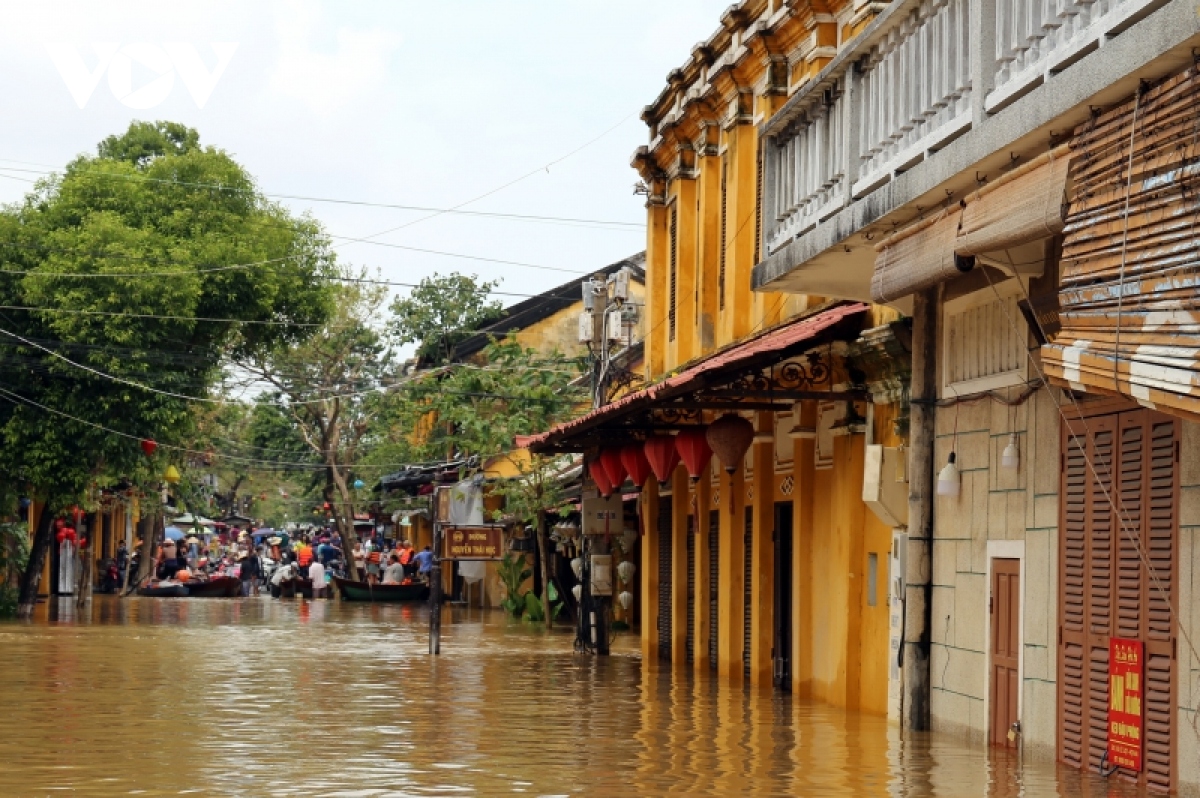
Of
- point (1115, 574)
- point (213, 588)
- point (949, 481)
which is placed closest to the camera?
point (1115, 574)

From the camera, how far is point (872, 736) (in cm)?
1678

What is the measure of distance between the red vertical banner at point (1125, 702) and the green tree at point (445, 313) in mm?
44647

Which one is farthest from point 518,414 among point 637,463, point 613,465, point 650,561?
point 637,463

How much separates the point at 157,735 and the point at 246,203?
30.1 metres

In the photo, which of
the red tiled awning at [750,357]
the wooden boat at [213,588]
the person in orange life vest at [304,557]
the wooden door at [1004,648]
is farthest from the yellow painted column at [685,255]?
the person in orange life vest at [304,557]

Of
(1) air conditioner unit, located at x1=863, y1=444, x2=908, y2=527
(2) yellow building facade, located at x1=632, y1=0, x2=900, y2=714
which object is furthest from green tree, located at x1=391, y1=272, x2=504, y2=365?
(1) air conditioner unit, located at x1=863, y1=444, x2=908, y2=527

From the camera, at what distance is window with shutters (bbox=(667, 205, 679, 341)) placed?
28.5 meters

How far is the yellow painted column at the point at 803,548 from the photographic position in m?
21.4

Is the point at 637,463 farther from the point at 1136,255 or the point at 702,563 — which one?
the point at 1136,255

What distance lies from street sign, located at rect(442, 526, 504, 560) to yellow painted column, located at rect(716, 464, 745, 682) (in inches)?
220

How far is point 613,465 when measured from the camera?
90.0 ft

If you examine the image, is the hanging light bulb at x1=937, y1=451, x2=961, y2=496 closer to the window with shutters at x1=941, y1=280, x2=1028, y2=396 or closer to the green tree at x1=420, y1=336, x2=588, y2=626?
the window with shutters at x1=941, y1=280, x2=1028, y2=396

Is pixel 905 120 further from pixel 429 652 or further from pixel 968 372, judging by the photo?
pixel 429 652

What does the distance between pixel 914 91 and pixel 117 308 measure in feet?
94.9
